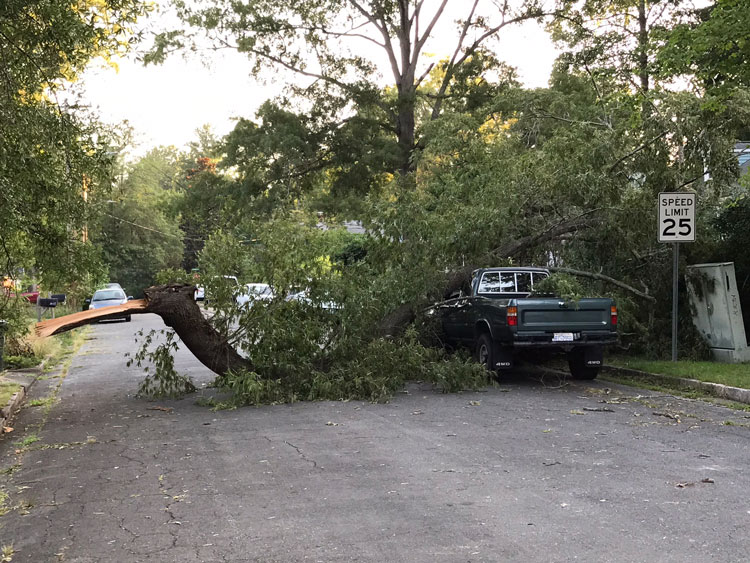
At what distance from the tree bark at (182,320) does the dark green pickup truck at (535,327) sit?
155 inches

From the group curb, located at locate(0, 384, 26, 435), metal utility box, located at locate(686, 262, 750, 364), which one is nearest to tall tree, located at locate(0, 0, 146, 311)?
curb, located at locate(0, 384, 26, 435)

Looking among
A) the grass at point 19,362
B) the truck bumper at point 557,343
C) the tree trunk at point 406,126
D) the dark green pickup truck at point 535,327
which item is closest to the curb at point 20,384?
the grass at point 19,362

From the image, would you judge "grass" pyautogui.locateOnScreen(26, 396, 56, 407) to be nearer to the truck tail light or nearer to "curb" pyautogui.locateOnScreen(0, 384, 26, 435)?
"curb" pyautogui.locateOnScreen(0, 384, 26, 435)

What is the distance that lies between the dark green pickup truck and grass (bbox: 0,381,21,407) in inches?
294

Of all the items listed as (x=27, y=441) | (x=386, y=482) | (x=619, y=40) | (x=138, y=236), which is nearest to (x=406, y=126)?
(x=619, y=40)

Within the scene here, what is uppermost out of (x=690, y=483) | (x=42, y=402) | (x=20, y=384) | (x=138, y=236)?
(x=138, y=236)

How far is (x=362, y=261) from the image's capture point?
1347 cm

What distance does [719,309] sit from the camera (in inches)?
563

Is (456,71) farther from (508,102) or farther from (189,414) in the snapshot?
(189,414)

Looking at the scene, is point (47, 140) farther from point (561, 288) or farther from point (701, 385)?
point (701, 385)

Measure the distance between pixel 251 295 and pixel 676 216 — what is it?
721 cm

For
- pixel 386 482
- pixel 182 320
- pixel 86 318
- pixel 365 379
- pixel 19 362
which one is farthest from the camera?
pixel 19 362

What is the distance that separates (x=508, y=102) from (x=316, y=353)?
13548 millimetres

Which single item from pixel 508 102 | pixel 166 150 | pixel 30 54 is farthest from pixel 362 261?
pixel 166 150
